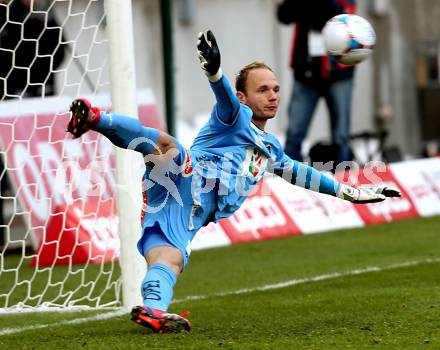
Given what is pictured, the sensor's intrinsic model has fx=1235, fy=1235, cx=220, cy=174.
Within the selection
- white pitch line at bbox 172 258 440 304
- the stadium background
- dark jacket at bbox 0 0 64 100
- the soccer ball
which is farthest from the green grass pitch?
the stadium background

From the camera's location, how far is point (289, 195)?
446 inches

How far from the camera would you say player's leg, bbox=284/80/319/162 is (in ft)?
37.8

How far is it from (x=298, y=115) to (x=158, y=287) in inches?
236

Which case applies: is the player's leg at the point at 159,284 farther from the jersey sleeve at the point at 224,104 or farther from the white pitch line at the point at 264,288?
the white pitch line at the point at 264,288

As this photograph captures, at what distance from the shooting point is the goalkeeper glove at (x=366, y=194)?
651cm

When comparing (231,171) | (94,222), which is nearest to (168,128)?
(94,222)

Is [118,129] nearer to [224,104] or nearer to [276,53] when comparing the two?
[224,104]

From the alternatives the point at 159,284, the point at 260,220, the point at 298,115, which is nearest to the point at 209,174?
the point at 159,284

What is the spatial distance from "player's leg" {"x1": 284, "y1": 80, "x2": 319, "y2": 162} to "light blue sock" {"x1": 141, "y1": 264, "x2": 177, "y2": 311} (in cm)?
576

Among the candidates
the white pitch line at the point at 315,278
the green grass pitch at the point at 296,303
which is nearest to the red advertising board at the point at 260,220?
the green grass pitch at the point at 296,303

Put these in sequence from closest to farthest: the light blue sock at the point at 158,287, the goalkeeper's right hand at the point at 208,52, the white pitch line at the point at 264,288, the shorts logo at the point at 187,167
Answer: the goalkeeper's right hand at the point at 208,52
the light blue sock at the point at 158,287
the shorts logo at the point at 187,167
the white pitch line at the point at 264,288

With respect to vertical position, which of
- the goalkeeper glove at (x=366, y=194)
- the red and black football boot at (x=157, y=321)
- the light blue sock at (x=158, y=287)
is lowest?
the red and black football boot at (x=157, y=321)

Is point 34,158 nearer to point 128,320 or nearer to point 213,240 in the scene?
point 213,240

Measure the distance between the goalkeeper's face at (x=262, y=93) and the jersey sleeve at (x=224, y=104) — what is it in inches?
11.9
